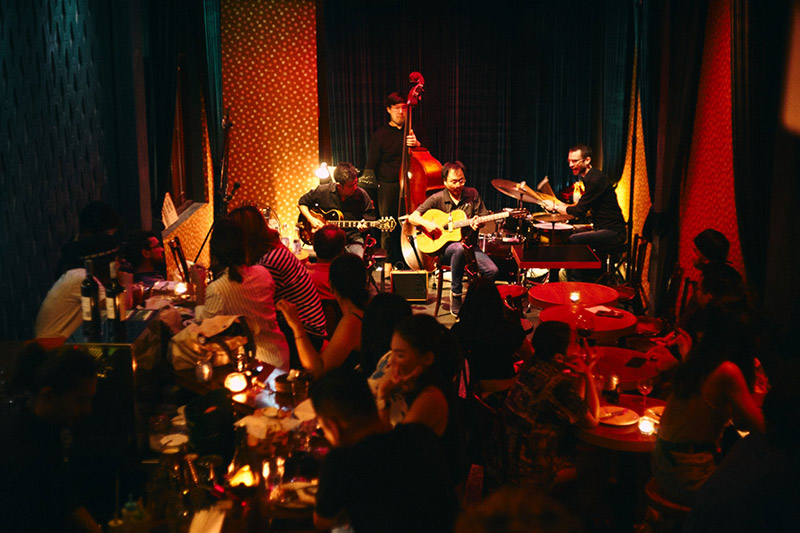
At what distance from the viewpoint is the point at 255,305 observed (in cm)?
351

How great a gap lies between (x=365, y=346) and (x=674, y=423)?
52.2 inches

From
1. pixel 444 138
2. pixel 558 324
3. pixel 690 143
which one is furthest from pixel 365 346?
pixel 444 138

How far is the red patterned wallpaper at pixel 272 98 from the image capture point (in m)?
8.23

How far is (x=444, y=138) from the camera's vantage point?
9445 mm

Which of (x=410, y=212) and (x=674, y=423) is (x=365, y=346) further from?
(x=410, y=212)

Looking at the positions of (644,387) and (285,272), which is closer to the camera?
(644,387)

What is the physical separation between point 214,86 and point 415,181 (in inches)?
91.7

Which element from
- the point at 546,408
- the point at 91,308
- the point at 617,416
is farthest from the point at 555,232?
the point at 91,308

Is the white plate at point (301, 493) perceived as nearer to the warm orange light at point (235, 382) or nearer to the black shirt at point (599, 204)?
the warm orange light at point (235, 382)

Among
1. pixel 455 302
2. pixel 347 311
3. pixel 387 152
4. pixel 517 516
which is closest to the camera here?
pixel 517 516

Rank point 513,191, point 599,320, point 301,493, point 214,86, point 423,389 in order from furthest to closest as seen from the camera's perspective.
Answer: point 513,191 < point 214,86 < point 599,320 < point 423,389 < point 301,493

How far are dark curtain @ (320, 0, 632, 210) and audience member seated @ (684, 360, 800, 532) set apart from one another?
23.9ft

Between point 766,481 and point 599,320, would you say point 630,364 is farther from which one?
point 766,481

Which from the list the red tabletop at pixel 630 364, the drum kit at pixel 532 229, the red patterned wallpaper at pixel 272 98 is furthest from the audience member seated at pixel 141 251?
the red patterned wallpaper at pixel 272 98
